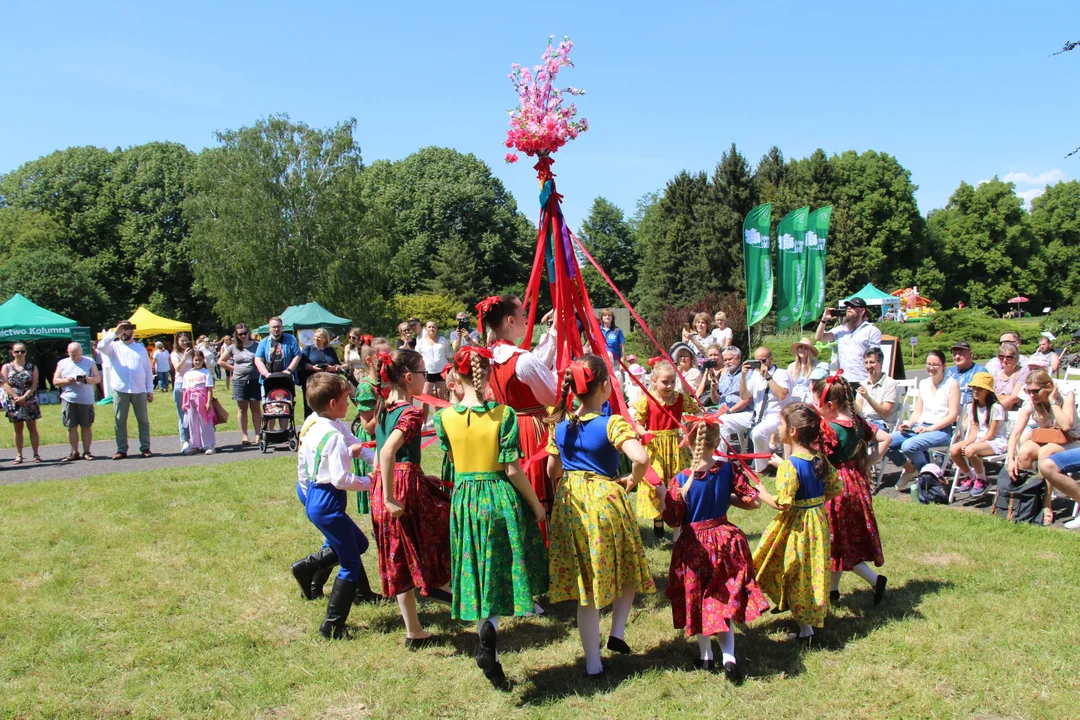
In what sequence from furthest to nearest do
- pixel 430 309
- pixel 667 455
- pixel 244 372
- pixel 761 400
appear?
pixel 430 309
pixel 244 372
pixel 761 400
pixel 667 455

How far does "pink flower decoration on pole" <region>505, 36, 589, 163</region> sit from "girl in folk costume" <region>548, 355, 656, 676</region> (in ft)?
5.27

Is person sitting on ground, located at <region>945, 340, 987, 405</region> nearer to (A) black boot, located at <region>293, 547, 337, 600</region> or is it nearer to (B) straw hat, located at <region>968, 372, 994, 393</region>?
(B) straw hat, located at <region>968, 372, 994, 393</region>

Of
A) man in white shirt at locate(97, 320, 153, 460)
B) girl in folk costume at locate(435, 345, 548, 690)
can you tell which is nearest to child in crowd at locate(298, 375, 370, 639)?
girl in folk costume at locate(435, 345, 548, 690)

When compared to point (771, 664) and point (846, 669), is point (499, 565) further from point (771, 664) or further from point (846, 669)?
point (846, 669)

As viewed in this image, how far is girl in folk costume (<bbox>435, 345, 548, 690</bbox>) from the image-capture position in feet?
12.6

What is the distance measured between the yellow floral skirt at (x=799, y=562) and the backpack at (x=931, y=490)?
3775 mm

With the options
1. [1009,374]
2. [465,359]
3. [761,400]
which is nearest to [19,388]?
[465,359]

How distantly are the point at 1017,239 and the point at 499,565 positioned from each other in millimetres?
64541

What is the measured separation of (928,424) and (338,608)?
248 inches

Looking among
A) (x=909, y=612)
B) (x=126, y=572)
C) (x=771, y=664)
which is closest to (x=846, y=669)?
(x=771, y=664)

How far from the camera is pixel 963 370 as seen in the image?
26.8 ft

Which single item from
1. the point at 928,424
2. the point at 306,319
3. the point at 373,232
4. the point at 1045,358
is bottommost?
the point at 928,424

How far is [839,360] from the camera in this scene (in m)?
8.91

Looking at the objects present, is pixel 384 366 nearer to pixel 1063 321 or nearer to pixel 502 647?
pixel 502 647
